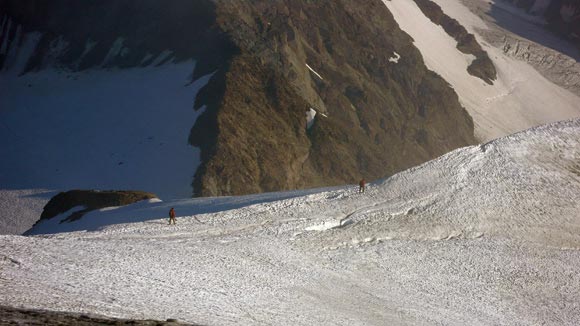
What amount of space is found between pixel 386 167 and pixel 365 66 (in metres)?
27.2

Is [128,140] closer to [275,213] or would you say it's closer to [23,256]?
[275,213]

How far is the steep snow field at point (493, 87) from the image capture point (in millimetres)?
135750

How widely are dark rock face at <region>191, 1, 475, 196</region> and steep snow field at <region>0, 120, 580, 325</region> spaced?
28331mm

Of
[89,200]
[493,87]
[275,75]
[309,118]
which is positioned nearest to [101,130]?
[275,75]

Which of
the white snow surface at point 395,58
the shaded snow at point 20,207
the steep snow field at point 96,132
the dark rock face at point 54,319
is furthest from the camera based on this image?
the white snow surface at point 395,58

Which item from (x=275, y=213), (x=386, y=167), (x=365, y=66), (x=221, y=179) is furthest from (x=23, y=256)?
(x=365, y=66)

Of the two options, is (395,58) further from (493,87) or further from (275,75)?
(275,75)

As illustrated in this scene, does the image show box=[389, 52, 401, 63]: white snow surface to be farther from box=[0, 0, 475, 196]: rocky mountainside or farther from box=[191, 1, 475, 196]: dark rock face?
box=[191, 1, 475, 196]: dark rock face

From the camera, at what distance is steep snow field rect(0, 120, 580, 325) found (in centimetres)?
2772

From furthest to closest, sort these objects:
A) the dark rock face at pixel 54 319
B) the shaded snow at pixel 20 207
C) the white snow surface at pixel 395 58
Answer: the white snow surface at pixel 395 58 < the shaded snow at pixel 20 207 < the dark rock face at pixel 54 319

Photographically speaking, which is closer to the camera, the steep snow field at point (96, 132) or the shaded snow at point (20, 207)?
the shaded snow at point (20, 207)

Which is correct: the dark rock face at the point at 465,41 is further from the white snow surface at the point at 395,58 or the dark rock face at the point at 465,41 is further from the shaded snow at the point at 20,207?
the shaded snow at the point at 20,207

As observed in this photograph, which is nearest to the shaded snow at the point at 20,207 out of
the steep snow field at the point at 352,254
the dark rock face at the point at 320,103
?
the dark rock face at the point at 320,103

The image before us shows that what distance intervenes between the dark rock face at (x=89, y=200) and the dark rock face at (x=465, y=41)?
9948cm
